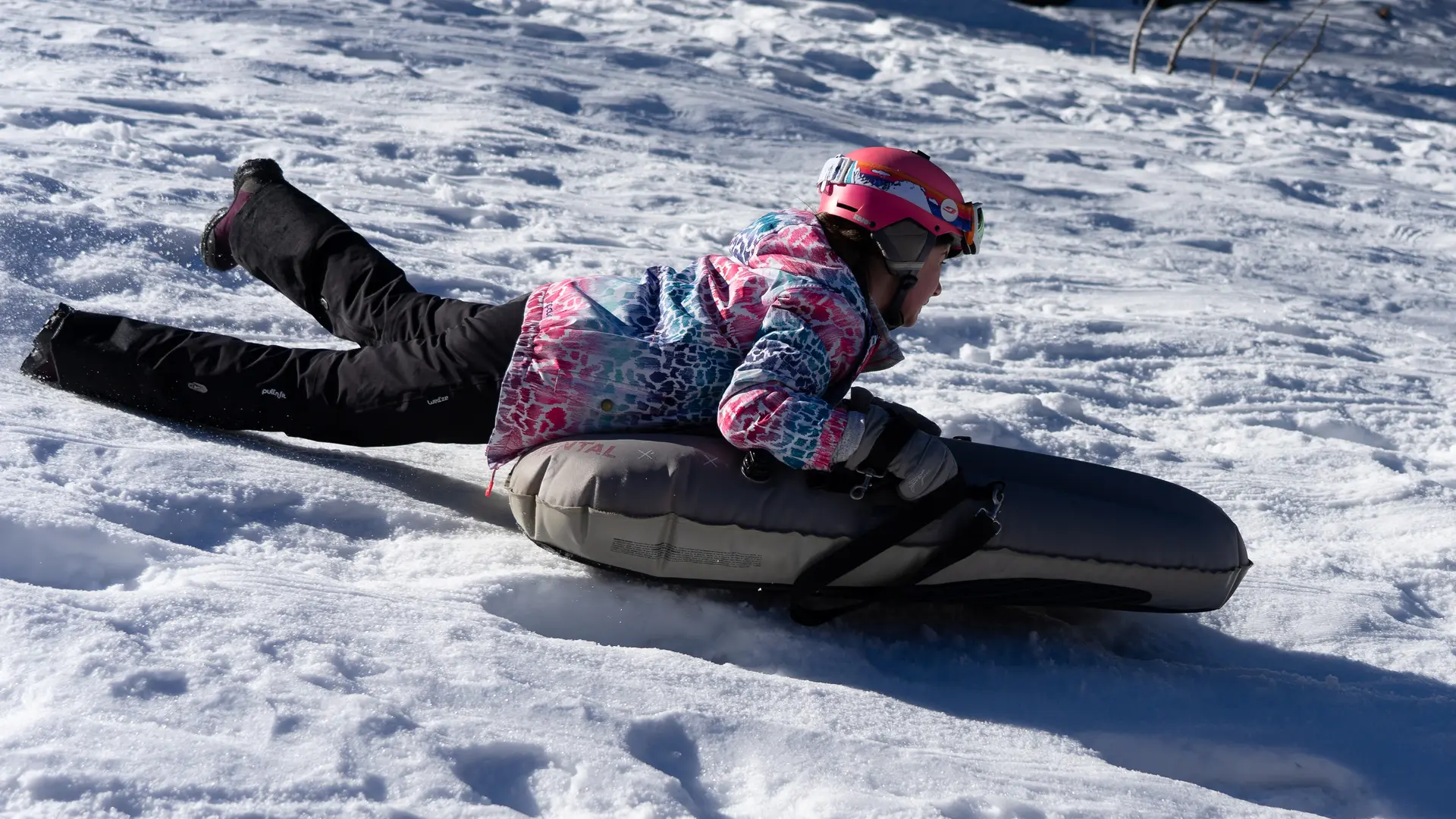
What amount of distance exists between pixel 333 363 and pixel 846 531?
1255 mm

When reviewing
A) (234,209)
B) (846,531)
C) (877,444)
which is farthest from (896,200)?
(234,209)

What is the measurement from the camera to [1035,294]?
5.36 metres

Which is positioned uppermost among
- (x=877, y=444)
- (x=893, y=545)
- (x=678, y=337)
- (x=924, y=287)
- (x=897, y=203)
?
(x=897, y=203)

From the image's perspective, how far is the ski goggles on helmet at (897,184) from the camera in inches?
106

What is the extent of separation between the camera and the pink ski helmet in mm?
2668

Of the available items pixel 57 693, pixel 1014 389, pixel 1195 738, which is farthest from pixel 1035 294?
pixel 57 693

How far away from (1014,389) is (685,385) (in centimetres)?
193

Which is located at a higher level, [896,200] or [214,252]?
[896,200]

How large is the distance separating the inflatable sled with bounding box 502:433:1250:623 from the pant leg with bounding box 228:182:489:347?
2.02 feet

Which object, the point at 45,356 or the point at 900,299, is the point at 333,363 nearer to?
the point at 45,356

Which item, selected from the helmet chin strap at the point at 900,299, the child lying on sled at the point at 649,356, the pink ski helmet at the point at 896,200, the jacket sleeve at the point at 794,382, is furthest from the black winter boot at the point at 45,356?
the helmet chin strap at the point at 900,299

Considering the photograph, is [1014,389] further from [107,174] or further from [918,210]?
[107,174]

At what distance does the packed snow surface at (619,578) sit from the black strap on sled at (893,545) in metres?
0.07

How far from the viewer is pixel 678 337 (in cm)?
258
